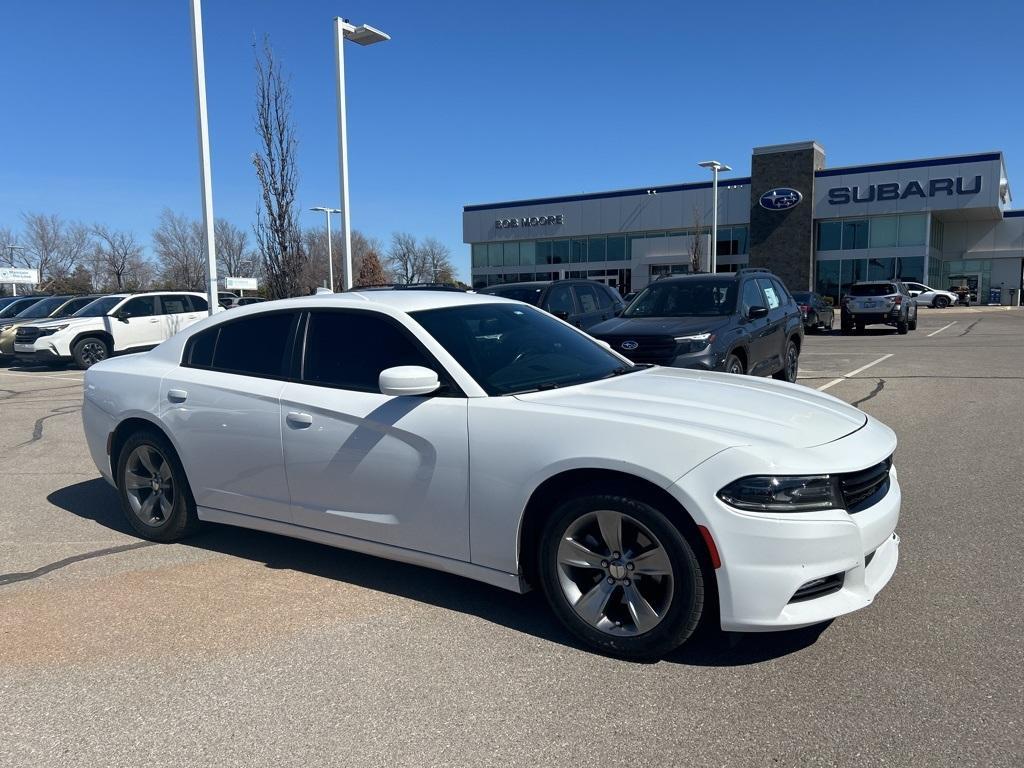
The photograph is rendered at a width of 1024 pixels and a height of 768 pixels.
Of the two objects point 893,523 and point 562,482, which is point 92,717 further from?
point 893,523

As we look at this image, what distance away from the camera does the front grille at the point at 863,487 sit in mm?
3254

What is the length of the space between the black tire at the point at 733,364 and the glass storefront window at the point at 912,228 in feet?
134

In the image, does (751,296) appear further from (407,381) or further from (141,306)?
(141,306)

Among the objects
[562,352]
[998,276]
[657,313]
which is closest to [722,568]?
[562,352]

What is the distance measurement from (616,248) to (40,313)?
3985 cm

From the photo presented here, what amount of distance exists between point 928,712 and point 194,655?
3058 mm

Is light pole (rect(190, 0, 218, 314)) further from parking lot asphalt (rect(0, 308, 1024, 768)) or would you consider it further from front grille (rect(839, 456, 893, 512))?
front grille (rect(839, 456, 893, 512))

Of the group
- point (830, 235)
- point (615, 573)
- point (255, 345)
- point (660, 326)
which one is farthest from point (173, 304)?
point (830, 235)

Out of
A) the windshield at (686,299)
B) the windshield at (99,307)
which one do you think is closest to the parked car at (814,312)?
the windshield at (686,299)

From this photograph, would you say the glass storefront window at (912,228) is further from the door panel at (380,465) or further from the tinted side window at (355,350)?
the door panel at (380,465)

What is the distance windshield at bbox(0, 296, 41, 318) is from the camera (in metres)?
23.5

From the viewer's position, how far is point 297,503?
14.1ft

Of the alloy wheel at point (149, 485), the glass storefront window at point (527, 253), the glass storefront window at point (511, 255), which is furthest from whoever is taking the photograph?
the glass storefront window at point (511, 255)

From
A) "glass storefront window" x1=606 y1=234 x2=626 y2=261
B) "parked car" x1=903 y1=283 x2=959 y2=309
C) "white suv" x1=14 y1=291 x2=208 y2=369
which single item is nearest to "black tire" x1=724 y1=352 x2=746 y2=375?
"white suv" x1=14 y1=291 x2=208 y2=369
